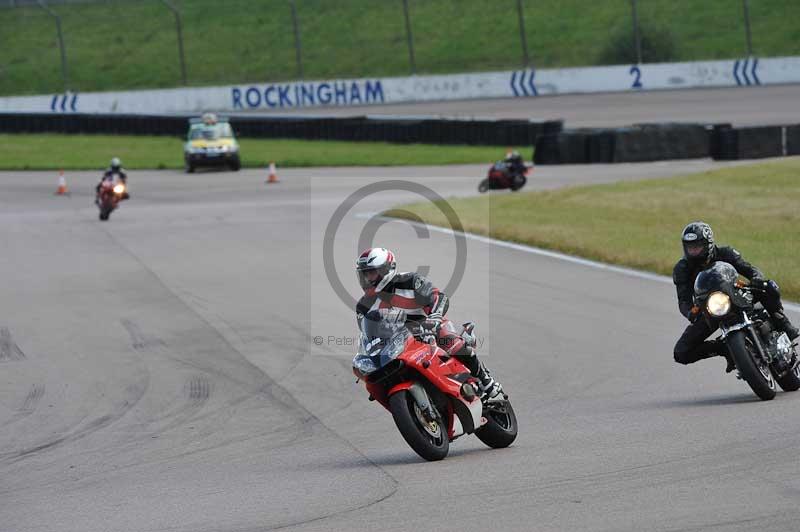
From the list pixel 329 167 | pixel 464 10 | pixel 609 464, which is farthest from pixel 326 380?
pixel 464 10

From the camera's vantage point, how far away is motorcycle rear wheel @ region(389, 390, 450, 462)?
8.34m

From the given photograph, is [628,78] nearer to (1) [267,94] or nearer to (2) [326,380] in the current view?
(1) [267,94]

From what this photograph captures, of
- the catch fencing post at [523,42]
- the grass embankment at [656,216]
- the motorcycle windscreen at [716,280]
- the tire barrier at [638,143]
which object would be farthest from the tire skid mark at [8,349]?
the catch fencing post at [523,42]

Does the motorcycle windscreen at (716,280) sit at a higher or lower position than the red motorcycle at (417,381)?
higher

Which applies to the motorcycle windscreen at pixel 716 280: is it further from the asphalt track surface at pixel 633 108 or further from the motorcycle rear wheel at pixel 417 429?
the asphalt track surface at pixel 633 108

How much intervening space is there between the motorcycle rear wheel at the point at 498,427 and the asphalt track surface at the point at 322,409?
25cm

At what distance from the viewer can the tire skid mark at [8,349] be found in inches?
560

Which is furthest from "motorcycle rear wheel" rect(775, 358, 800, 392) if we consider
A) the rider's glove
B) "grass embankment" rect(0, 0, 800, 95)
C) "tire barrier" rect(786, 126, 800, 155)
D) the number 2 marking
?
"grass embankment" rect(0, 0, 800, 95)

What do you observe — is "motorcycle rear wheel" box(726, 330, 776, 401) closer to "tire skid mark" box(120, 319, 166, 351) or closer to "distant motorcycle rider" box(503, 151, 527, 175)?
"tire skid mark" box(120, 319, 166, 351)

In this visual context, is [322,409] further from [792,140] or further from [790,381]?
[792,140]

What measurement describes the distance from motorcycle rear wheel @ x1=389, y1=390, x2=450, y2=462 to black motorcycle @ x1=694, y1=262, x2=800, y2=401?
2598mm

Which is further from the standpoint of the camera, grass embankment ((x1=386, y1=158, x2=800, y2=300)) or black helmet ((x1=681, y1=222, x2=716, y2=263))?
grass embankment ((x1=386, y1=158, x2=800, y2=300))

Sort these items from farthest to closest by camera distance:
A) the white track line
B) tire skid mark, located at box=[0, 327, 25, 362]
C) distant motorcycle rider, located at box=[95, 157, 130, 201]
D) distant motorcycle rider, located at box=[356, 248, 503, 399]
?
distant motorcycle rider, located at box=[95, 157, 130, 201] < the white track line < tire skid mark, located at box=[0, 327, 25, 362] < distant motorcycle rider, located at box=[356, 248, 503, 399]

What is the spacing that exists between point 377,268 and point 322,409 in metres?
2.79
